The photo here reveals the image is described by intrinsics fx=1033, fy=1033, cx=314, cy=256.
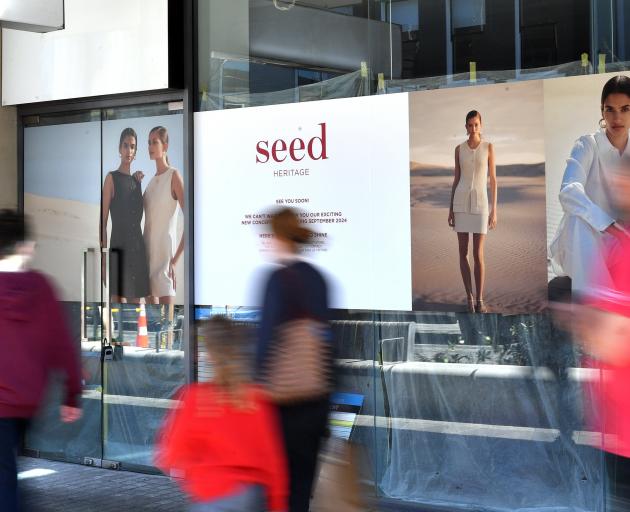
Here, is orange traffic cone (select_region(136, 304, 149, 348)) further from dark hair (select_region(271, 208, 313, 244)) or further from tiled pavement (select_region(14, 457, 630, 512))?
dark hair (select_region(271, 208, 313, 244))

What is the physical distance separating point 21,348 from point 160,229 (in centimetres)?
365

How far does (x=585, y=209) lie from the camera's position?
676 centimetres

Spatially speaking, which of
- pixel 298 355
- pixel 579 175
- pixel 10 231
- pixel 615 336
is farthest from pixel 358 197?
pixel 615 336

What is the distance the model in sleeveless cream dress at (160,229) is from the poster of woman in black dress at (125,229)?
0.24 feet

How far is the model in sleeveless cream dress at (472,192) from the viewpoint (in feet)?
23.2

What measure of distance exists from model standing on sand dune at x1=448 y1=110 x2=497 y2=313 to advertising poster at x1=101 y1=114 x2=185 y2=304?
2454 millimetres

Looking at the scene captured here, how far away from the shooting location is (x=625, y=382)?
12.6 ft

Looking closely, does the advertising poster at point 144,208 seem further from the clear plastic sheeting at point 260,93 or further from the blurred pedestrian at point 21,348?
the blurred pedestrian at point 21,348

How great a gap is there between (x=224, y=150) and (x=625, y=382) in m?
4.94

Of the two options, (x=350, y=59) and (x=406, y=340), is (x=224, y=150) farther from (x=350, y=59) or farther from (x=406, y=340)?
(x=406, y=340)

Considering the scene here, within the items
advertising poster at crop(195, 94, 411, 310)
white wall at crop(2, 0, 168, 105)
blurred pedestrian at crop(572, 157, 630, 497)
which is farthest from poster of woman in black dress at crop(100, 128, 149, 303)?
blurred pedestrian at crop(572, 157, 630, 497)

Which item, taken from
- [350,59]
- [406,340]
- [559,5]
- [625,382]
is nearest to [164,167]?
[350,59]

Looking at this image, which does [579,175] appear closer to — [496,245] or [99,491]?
[496,245]

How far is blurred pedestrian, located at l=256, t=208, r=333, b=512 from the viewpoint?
4.52m
